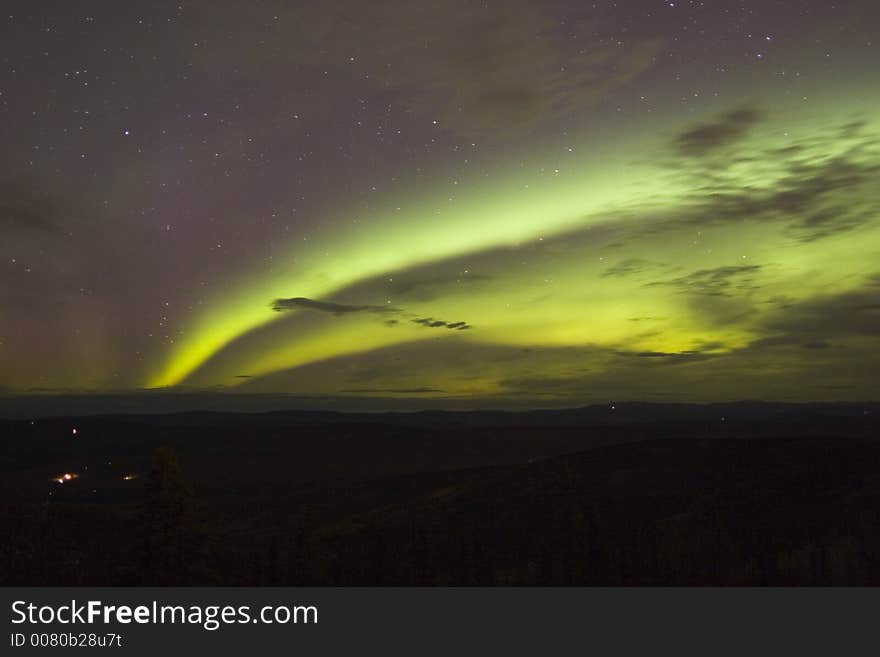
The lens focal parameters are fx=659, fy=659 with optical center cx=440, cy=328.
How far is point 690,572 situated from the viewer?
58.7 meters

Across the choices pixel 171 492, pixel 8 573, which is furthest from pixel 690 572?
pixel 8 573

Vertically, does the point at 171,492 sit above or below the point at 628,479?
above

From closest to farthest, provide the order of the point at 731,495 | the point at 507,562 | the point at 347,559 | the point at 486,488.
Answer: the point at 507,562, the point at 347,559, the point at 731,495, the point at 486,488

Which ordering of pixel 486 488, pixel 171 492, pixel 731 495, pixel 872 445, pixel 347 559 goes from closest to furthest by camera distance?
pixel 171 492 < pixel 347 559 < pixel 731 495 < pixel 872 445 < pixel 486 488

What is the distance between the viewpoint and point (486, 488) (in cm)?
12144

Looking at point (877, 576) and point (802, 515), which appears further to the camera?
point (802, 515)

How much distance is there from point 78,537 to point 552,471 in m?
82.7

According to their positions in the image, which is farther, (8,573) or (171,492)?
(8,573)

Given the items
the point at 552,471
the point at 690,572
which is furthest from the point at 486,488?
the point at 690,572

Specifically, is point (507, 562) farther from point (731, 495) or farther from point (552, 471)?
point (552, 471)
